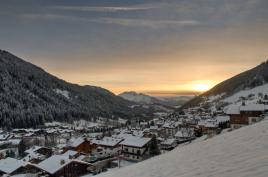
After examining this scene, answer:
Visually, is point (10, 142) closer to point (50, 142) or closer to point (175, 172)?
point (50, 142)

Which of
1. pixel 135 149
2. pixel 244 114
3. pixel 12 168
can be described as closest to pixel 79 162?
pixel 12 168

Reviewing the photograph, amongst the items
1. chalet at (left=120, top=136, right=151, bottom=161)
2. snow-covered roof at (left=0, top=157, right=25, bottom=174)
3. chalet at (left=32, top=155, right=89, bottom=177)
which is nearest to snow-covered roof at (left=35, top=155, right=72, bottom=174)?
chalet at (left=32, top=155, right=89, bottom=177)

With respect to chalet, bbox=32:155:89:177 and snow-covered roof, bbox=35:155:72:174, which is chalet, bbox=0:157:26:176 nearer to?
chalet, bbox=32:155:89:177

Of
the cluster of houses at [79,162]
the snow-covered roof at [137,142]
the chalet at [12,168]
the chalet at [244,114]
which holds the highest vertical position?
the chalet at [244,114]

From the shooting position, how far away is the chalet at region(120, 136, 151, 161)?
7512 cm

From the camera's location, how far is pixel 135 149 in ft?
251

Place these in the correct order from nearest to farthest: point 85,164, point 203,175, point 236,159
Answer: point 203,175, point 236,159, point 85,164

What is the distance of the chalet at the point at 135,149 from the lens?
75.1 metres

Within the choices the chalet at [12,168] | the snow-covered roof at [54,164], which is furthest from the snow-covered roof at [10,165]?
the snow-covered roof at [54,164]

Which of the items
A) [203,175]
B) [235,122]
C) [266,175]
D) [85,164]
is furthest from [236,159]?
[235,122]

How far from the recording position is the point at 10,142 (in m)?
140

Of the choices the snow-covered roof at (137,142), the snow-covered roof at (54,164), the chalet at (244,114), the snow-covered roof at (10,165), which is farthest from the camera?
the snow-covered roof at (137,142)

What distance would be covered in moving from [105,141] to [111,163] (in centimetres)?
2868

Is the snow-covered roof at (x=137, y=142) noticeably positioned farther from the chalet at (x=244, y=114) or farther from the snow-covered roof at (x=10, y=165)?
the snow-covered roof at (x=10, y=165)
